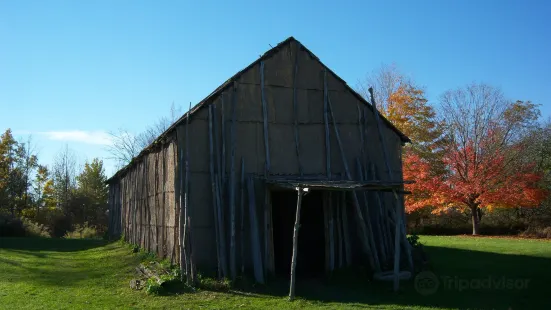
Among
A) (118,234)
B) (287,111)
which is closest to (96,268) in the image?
(287,111)

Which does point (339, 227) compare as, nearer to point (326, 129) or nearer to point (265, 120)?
point (326, 129)

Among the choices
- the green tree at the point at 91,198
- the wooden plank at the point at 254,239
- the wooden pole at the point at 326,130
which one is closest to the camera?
the wooden plank at the point at 254,239

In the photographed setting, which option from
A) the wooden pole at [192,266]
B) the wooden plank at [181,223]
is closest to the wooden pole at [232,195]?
the wooden pole at [192,266]

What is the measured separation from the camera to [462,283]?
12.3m

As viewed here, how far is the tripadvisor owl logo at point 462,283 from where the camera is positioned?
11812 mm

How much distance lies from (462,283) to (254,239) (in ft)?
17.5

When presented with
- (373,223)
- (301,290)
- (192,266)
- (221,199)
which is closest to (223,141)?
(221,199)

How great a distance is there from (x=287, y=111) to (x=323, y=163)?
1.85m

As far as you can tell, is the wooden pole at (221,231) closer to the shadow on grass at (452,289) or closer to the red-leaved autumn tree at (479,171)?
the shadow on grass at (452,289)

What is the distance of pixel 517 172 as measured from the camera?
29047mm

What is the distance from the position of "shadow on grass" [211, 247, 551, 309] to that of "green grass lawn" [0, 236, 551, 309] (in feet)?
0.06

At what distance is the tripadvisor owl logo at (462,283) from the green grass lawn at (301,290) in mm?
26

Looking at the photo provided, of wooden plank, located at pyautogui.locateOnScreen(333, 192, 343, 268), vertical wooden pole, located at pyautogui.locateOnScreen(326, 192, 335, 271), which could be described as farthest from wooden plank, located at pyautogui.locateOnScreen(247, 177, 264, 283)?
wooden plank, located at pyautogui.locateOnScreen(333, 192, 343, 268)

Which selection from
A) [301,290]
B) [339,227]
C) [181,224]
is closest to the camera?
[301,290]
